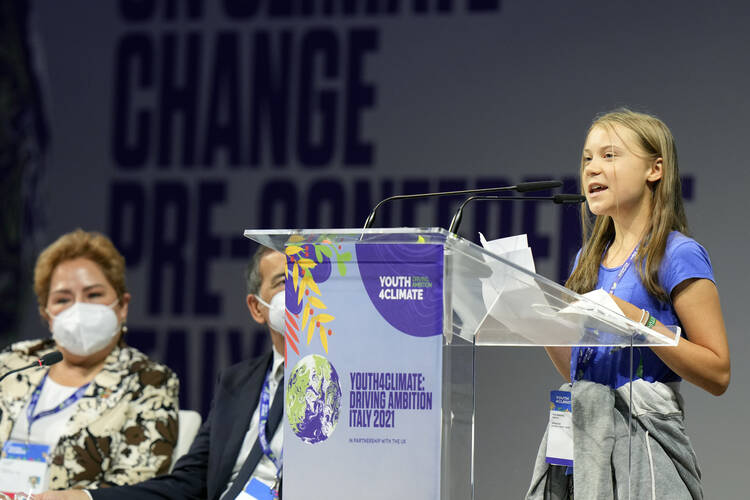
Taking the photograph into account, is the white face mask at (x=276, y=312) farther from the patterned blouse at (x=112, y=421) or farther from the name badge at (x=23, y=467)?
the name badge at (x=23, y=467)

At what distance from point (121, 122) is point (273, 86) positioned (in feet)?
3.22

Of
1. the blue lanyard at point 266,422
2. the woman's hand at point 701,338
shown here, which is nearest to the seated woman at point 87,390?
the blue lanyard at point 266,422

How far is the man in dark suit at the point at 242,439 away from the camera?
9.61 feet

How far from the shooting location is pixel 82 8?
570cm

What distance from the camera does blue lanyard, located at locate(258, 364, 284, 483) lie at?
2.92 m

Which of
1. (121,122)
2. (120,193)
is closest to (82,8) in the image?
(121,122)

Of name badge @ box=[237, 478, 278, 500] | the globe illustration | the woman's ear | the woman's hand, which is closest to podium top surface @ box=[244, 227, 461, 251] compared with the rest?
the globe illustration

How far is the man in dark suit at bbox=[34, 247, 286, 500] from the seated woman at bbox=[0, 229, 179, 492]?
0.27 meters

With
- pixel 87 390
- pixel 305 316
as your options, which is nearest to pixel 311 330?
pixel 305 316

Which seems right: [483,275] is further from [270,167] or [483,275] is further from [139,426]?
[270,167]

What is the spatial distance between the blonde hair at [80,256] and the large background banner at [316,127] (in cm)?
166

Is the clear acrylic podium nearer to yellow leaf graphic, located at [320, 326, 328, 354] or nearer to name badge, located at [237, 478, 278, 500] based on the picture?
yellow leaf graphic, located at [320, 326, 328, 354]

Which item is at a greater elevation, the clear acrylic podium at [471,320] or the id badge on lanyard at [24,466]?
the clear acrylic podium at [471,320]

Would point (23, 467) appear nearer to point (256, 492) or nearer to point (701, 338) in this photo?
point (256, 492)
